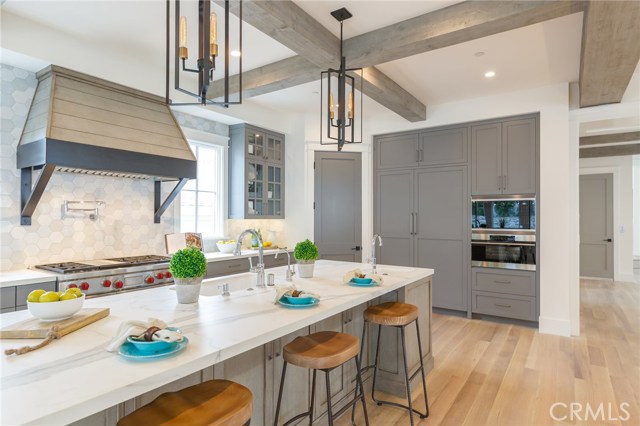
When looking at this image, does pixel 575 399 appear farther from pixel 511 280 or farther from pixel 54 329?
pixel 54 329

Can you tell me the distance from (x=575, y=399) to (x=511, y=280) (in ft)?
6.34

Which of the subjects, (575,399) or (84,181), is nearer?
(575,399)

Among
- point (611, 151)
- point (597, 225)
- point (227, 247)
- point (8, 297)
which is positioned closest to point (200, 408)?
point (8, 297)

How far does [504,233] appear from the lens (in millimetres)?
4488

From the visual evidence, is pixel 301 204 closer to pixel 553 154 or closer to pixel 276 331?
pixel 553 154

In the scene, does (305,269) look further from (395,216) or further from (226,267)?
(395,216)

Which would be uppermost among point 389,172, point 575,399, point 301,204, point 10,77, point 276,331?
point 10,77

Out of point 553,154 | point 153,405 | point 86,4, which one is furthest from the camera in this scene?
point 553,154

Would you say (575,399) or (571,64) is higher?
(571,64)

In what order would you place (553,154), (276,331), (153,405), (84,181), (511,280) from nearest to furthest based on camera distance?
(153,405), (276,331), (84,181), (553,154), (511,280)

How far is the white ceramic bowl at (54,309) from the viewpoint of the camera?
1392mm

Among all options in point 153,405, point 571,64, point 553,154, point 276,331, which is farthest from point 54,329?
point 553,154

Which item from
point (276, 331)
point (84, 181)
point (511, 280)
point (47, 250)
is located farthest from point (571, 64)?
point (47, 250)

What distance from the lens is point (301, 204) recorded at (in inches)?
206
